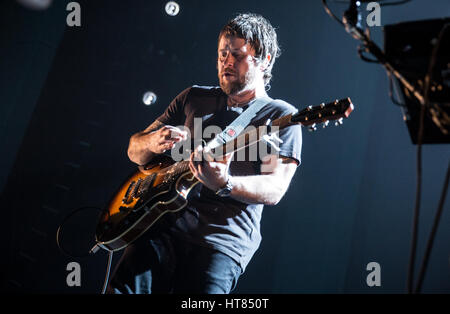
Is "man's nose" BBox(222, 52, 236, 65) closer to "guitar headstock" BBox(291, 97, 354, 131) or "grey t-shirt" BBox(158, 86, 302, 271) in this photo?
"grey t-shirt" BBox(158, 86, 302, 271)

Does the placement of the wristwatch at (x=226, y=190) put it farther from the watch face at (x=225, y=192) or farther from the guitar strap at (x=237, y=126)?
the guitar strap at (x=237, y=126)

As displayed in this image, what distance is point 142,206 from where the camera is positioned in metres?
1.98

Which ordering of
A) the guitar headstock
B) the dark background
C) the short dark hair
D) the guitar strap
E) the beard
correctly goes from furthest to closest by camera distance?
the dark background < the short dark hair < the beard < the guitar strap < the guitar headstock

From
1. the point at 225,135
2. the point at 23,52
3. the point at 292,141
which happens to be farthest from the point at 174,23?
the point at 292,141

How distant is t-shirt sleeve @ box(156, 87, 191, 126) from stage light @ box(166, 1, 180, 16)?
110cm

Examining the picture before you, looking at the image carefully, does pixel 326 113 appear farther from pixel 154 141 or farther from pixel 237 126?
pixel 154 141

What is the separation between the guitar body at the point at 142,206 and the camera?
6.34 feet

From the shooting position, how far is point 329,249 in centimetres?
341

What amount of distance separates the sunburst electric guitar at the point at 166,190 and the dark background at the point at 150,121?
949mm

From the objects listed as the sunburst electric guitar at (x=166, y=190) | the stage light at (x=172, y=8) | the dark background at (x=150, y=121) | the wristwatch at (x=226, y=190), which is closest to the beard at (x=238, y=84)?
the sunburst electric guitar at (x=166, y=190)

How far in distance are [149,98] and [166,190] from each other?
4.67 ft

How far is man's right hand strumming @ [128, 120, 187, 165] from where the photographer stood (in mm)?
2170

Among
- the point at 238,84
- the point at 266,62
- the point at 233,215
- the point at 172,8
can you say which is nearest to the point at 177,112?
the point at 238,84

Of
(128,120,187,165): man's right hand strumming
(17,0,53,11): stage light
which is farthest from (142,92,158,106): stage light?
(17,0,53,11): stage light
